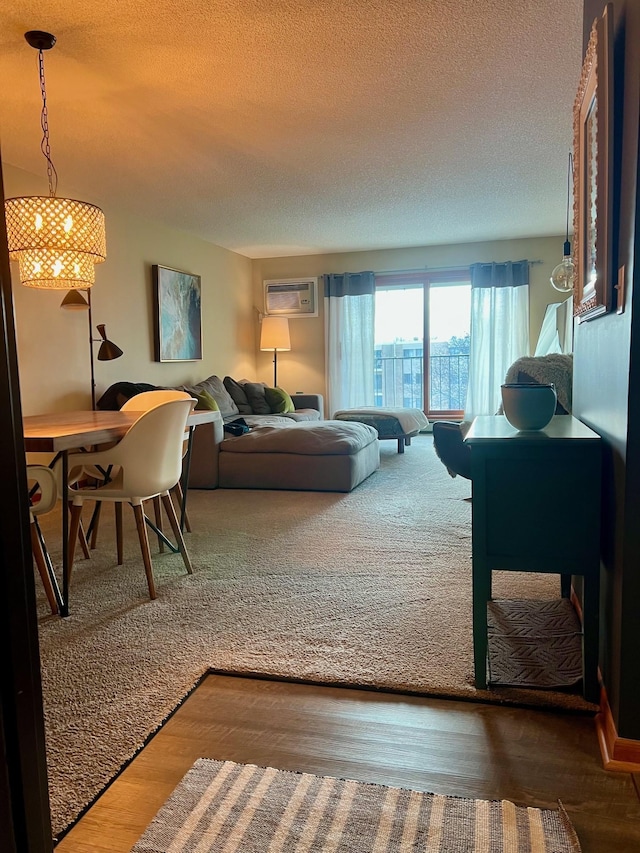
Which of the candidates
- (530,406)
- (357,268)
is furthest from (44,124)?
(357,268)

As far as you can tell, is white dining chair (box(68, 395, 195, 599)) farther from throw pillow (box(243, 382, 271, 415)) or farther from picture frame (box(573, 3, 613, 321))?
throw pillow (box(243, 382, 271, 415))

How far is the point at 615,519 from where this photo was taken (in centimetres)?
152

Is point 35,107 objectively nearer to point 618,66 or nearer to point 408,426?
point 618,66

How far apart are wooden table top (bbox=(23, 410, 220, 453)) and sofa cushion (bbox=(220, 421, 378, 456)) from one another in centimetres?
143

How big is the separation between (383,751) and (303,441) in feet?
10.1

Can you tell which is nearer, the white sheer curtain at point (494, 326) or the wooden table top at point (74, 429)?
the wooden table top at point (74, 429)

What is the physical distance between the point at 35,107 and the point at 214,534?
8.14ft

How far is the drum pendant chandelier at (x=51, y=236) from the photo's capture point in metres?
2.53

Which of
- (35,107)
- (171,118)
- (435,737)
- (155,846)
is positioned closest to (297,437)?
(171,118)

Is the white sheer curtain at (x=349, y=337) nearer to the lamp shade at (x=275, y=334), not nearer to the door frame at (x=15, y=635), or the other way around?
the lamp shade at (x=275, y=334)

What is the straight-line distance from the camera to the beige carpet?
165 centimetres

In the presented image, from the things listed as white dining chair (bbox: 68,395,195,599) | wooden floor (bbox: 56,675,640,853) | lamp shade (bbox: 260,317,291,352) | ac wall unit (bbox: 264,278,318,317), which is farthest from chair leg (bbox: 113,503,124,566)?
ac wall unit (bbox: 264,278,318,317)

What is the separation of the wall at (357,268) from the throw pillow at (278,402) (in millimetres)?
1346

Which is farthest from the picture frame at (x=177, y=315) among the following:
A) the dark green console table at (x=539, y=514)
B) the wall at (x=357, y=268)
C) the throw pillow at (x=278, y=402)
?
the dark green console table at (x=539, y=514)
